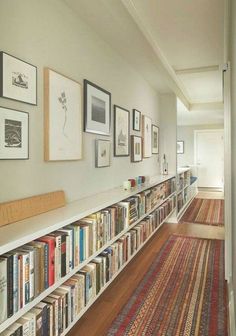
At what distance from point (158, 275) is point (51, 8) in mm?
2444

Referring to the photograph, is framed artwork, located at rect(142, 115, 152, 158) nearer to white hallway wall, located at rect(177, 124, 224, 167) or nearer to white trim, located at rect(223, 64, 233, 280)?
white trim, located at rect(223, 64, 233, 280)

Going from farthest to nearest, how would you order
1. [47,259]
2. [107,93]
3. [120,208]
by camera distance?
[107,93] → [120,208] → [47,259]

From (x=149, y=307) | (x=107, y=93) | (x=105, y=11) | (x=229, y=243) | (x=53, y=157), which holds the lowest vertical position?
(x=149, y=307)

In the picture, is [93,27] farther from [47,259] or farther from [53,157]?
[47,259]

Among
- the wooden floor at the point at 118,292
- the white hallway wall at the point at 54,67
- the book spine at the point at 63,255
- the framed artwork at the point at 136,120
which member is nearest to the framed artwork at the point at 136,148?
the framed artwork at the point at 136,120

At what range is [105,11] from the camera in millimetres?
2150

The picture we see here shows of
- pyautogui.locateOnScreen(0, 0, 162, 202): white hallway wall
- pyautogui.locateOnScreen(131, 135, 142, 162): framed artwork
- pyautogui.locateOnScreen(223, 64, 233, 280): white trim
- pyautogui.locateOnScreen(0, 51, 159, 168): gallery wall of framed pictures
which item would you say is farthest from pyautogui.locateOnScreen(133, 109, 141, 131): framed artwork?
pyautogui.locateOnScreen(223, 64, 233, 280): white trim

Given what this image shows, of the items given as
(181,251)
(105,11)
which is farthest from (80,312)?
(105,11)

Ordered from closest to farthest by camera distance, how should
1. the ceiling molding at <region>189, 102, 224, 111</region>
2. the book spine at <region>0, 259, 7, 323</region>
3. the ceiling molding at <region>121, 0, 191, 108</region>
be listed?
1. the book spine at <region>0, 259, 7, 323</region>
2. the ceiling molding at <region>121, 0, 191, 108</region>
3. the ceiling molding at <region>189, 102, 224, 111</region>

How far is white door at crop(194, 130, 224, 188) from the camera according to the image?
898 cm

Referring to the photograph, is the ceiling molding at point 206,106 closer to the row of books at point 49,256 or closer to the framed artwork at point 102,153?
the framed artwork at point 102,153

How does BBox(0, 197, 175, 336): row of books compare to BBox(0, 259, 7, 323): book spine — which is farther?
BBox(0, 197, 175, 336): row of books

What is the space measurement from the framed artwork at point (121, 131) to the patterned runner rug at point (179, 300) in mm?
1303

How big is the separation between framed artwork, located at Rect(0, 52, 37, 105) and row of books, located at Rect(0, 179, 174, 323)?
801 mm
